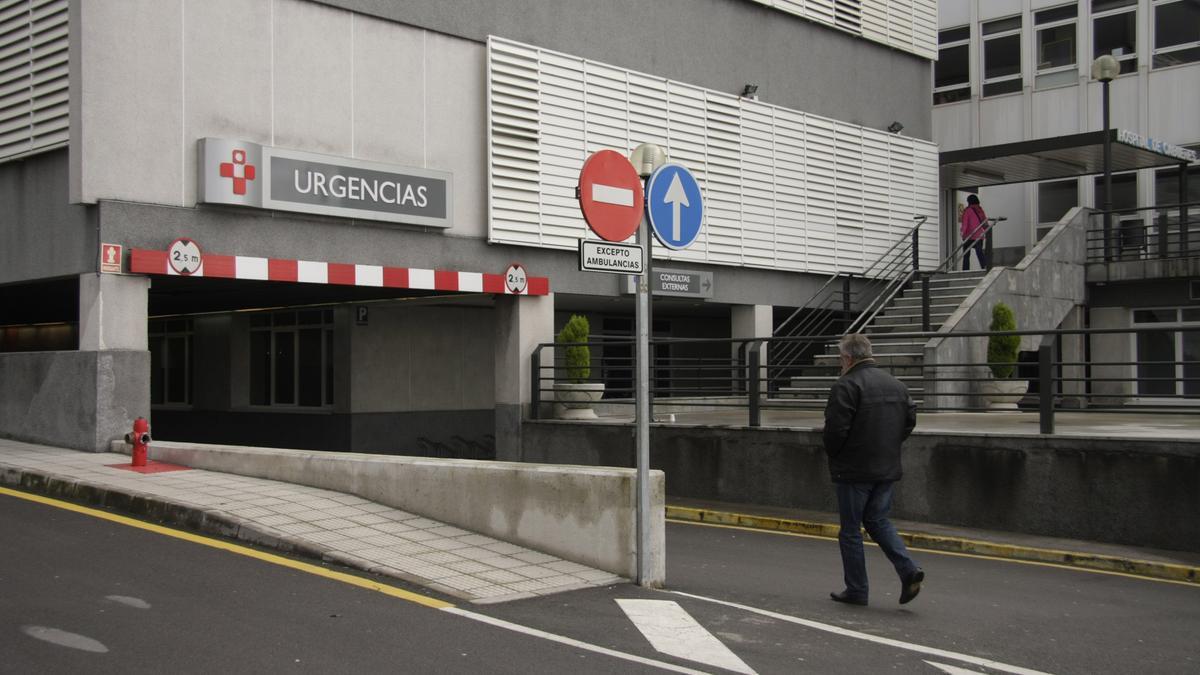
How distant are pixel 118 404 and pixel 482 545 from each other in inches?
270

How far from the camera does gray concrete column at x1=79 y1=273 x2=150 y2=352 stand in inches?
547

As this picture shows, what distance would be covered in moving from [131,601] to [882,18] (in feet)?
73.1

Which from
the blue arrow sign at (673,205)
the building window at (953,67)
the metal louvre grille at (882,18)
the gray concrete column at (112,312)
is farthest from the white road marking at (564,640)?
the building window at (953,67)

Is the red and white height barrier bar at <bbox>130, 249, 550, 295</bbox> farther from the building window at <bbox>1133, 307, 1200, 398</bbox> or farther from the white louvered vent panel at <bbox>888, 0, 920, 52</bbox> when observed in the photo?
the building window at <bbox>1133, 307, 1200, 398</bbox>

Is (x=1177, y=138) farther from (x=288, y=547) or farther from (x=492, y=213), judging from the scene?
(x=288, y=547)

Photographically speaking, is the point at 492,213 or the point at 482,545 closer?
the point at 482,545

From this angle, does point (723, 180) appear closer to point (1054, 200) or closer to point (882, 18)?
point (882, 18)

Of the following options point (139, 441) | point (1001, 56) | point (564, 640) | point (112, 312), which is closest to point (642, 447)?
point (564, 640)

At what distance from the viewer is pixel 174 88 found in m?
14.6

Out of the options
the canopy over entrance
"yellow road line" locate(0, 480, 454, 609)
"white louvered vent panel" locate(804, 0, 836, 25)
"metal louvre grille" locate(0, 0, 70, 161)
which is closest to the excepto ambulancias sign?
"metal louvre grille" locate(0, 0, 70, 161)

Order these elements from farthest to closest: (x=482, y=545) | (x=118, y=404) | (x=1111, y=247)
→ (x=1111, y=247), (x=118, y=404), (x=482, y=545)

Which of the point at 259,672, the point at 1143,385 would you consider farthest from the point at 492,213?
the point at 1143,385

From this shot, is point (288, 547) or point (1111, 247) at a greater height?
point (1111, 247)

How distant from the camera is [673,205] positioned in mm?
8664
